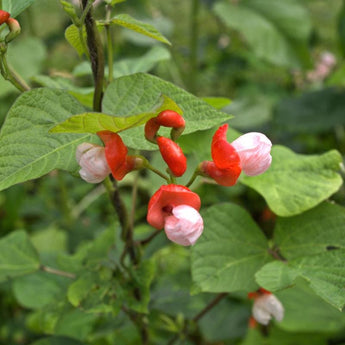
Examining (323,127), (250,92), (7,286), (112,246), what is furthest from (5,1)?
(250,92)

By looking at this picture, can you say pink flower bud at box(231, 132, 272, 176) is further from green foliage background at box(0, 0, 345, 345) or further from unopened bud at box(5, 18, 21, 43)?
unopened bud at box(5, 18, 21, 43)

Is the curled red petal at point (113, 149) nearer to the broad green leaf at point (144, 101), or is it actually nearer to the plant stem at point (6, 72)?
the broad green leaf at point (144, 101)

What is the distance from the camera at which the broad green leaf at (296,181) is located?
2.31ft

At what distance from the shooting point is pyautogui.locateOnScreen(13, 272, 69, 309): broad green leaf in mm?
→ 1003

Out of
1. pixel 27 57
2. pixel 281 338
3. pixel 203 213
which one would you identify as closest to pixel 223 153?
pixel 203 213

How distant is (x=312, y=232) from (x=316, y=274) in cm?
13

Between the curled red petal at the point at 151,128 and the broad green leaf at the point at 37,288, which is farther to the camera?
the broad green leaf at the point at 37,288

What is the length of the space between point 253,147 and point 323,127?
1.31 meters

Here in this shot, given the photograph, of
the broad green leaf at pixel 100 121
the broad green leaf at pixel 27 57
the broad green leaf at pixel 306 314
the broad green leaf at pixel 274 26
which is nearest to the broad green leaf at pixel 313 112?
the broad green leaf at pixel 274 26

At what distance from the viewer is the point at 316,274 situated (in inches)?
23.5

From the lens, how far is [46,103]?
534 mm

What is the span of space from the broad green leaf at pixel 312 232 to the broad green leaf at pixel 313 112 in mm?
1058

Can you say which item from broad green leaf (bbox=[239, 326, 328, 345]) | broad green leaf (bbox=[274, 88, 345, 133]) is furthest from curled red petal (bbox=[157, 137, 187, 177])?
broad green leaf (bbox=[274, 88, 345, 133])

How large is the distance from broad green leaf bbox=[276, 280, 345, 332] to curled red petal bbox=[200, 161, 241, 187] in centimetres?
74
